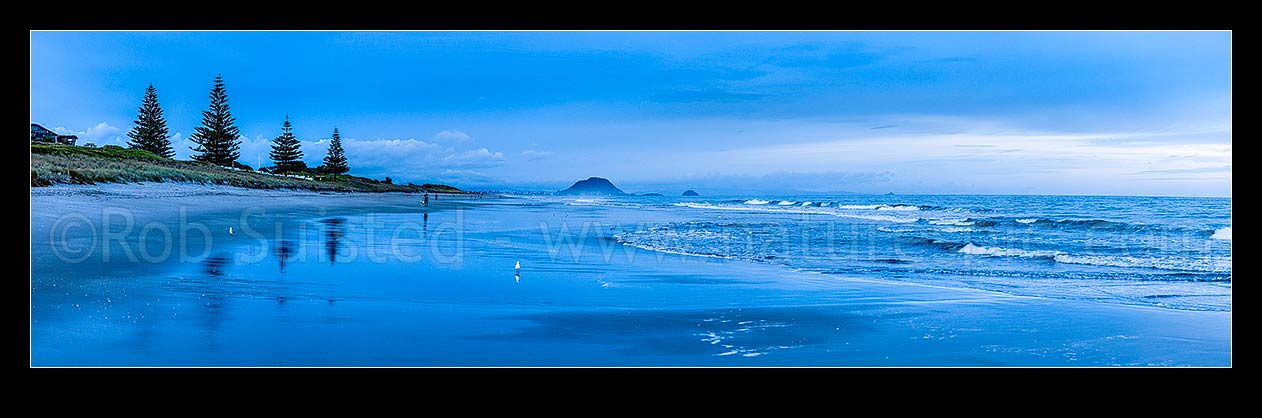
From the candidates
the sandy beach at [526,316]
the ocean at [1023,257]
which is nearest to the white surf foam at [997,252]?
the ocean at [1023,257]

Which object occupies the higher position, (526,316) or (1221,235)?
(1221,235)

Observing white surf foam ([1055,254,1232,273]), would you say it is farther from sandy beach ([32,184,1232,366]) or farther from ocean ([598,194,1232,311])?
sandy beach ([32,184,1232,366])

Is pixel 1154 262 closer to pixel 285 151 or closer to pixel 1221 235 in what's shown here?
pixel 1221 235

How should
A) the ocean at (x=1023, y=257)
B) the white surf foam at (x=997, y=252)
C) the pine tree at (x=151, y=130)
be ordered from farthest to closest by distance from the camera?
the pine tree at (x=151, y=130), the white surf foam at (x=997, y=252), the ocean at (x=1023, y=257)

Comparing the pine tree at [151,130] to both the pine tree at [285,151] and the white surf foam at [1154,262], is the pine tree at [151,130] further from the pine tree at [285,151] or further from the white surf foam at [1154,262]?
the white surf foam at [1154,262]

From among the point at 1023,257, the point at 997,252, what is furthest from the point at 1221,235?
the point at 1023,257

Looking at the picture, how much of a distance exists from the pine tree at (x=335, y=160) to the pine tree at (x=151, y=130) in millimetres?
Result: 18544

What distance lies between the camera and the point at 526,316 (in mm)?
6559

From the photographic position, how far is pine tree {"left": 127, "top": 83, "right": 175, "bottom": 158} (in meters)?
65.2

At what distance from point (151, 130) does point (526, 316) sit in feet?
234

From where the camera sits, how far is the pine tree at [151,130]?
65.2 m
